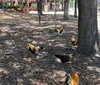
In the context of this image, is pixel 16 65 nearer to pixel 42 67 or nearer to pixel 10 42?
pixel 42 67

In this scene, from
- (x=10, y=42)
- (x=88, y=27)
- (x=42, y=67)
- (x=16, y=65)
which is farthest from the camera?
(x=10, y=42)

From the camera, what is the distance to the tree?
8.21 meters

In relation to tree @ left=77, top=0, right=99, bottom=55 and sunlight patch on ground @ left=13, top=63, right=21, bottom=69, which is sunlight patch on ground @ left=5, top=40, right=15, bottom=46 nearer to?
sunlight patch on ground @ left=13, top=63, right=21, bottom=69

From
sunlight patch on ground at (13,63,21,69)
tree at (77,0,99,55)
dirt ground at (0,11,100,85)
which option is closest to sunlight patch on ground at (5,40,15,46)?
dirt ground at (0,11,100,85)

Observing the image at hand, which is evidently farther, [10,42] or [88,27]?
[10,42]

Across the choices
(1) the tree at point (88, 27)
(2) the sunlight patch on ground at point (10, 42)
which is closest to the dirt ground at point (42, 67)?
(1) the tree at point (88, 27)

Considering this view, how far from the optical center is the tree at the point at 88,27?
8.21m

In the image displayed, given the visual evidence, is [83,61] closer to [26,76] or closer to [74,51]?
[74,51]

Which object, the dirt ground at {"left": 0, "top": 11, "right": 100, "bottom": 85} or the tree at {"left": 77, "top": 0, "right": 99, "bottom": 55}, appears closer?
the dirt ground at {"left": 0, "top": 11, "right": 100, "bottom": 85}

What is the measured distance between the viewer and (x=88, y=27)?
8273mm

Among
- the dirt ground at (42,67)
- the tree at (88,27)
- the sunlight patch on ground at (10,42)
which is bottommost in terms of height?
the dirt ground at (42,67)

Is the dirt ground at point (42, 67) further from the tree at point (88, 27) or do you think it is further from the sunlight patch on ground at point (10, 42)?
the sunlight patch on ground at point (10, 42)

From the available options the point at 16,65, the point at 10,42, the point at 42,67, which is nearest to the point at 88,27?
the point at 42,67

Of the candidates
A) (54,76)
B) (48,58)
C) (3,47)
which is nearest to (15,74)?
(54,76)
